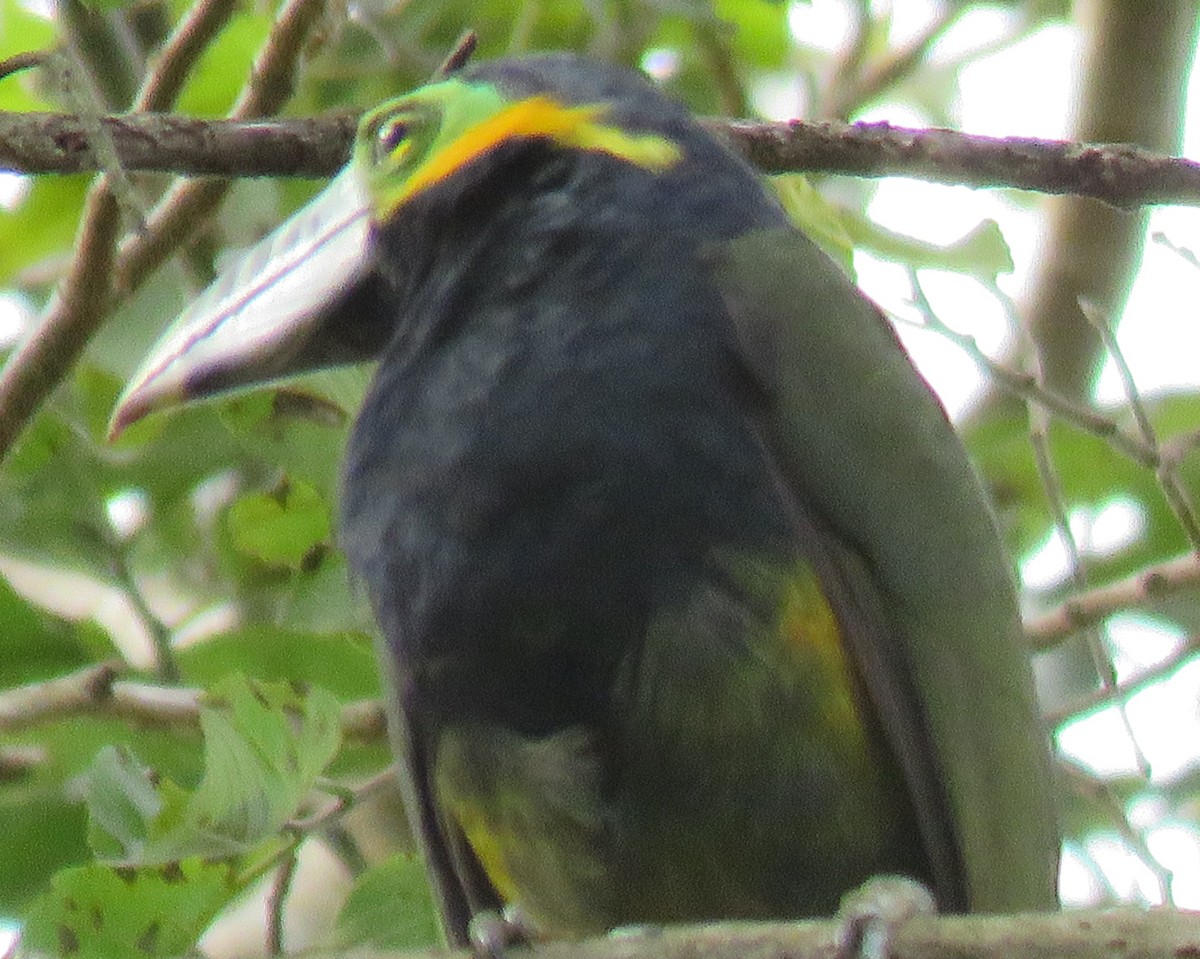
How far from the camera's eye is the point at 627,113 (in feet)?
7.13

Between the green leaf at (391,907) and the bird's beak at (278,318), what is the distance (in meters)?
0.55

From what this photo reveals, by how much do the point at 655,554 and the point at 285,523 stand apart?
33.5 inches

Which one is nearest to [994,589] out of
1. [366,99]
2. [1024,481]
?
[1024,481]

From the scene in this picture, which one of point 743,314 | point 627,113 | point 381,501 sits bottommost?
point 381,501

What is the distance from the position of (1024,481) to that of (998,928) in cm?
156

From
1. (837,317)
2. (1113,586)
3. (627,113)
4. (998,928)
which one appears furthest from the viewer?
(1113,586)

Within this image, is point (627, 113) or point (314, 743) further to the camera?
point (627, 113)

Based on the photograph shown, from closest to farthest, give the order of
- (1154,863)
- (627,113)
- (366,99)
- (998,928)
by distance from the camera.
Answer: (998,928)
(627,113)
(1154,863)
(366,99)

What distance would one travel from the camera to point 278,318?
2.15 meters

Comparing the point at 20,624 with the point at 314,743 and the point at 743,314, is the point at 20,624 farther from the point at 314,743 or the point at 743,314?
the point at 743,314

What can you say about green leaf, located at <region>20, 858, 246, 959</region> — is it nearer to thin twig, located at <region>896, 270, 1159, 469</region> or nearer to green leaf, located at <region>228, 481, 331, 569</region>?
green leaf, located at <region>228, 481, 331, 569</region>

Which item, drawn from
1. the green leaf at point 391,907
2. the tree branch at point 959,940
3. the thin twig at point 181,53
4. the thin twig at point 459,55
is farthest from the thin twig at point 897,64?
the tree branch at point 959,940

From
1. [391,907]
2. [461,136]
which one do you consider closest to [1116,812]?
[391,907]

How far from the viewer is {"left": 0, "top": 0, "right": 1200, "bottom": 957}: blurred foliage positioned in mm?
1953
